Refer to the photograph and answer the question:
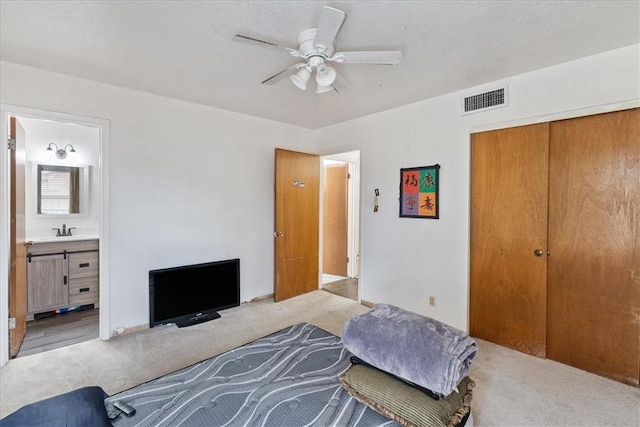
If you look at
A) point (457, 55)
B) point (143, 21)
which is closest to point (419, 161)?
point (457, 55)

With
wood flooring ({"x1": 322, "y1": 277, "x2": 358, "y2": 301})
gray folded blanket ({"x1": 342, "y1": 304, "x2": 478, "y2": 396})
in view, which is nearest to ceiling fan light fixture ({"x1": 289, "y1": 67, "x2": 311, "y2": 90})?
gray folded blanket ({"x1": 342, "y1": 304, "x2": 478, "y2": 396})

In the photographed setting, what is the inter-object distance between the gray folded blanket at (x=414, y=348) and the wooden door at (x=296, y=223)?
265cm

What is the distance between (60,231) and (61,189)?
0.56 meters

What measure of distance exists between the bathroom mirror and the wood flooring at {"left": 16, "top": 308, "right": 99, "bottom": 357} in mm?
1377

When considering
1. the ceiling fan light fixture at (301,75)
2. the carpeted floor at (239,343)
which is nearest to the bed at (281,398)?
the carpeted floor at (239,343)

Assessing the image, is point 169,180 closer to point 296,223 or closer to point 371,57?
point 296,223

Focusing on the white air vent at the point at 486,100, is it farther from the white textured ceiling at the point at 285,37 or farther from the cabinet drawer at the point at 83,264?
the cabinet drawer at the point at 83,264

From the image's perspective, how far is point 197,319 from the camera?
340 centimetres

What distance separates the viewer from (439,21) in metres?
1.90

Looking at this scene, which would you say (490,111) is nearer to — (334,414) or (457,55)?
(457,55)

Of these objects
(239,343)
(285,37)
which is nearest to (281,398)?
(239,343)

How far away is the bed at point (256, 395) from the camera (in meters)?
1.23

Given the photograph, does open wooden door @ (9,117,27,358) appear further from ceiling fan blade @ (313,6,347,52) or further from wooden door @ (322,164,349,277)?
wooden door @ (322,164,349,277)

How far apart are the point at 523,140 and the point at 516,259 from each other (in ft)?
3.58
